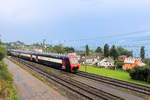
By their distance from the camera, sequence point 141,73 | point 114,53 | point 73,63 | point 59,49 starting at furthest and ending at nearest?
point 114,53
point 59,49
point 73,63
point 141,73

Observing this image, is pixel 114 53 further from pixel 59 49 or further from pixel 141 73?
pixel 141 73

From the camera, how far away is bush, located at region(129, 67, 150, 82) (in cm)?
1882

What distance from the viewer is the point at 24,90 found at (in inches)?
495

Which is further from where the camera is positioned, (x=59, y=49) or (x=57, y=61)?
(x=59, y=49)

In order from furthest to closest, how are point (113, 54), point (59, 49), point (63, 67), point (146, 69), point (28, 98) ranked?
point (113, 54) < point (59, 49) < point (63, 67) < point (146, 69) < point (28, 98)

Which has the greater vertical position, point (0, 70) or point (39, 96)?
point (0, 70)

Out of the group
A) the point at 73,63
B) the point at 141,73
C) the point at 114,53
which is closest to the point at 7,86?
the point at 73,63

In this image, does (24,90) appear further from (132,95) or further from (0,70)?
(132,95)

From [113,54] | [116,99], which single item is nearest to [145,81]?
[116,99]

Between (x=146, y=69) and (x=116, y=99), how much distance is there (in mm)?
9954

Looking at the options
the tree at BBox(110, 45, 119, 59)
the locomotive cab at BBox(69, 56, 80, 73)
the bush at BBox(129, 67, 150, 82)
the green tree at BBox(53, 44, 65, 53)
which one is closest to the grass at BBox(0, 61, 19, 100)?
the locomotive cab at BBox(69, 56, 80, 73)

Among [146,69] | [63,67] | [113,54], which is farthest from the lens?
[113,54]

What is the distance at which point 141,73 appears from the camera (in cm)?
1958

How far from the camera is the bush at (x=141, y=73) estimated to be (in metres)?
18.8
